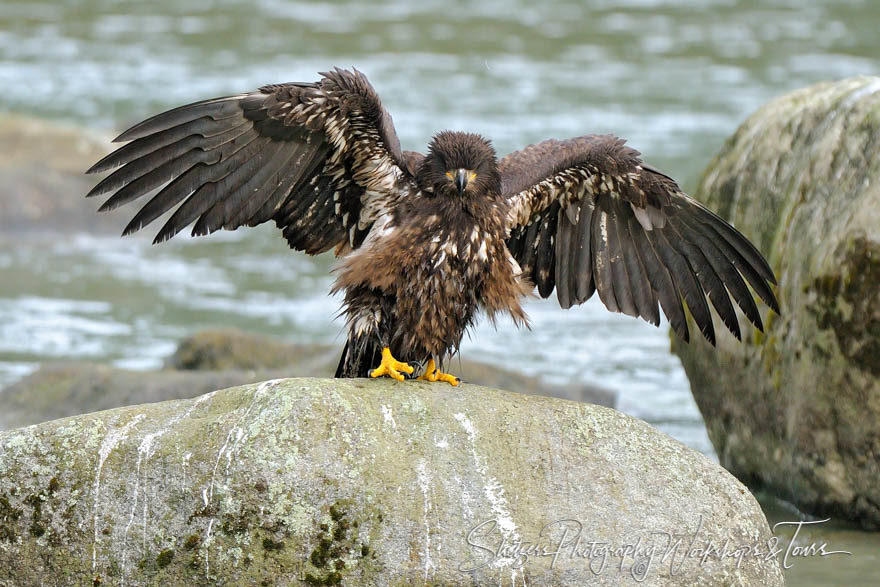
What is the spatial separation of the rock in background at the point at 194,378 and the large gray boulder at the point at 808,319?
1459 millimetres

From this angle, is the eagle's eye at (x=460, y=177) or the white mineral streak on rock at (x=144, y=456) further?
the eagle's eye at (x=460, y=177)

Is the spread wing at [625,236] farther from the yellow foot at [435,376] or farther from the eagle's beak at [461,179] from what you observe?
the yellow foot at [435,376]

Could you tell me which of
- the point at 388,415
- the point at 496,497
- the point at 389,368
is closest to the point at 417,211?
the point at 389,368

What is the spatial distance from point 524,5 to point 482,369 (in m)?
15.7

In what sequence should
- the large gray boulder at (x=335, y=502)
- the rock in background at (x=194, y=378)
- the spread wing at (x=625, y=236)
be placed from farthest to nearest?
the rock in background at (x=194, y=378) → the spread wing at (x=625, y=236) → the large gray boulder at (x=335, y=502)

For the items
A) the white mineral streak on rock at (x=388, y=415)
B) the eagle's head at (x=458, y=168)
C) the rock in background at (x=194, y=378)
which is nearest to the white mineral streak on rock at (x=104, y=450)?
the white mineral streak on rock at (x=388, y=415)

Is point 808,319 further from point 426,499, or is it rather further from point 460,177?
point 426,499

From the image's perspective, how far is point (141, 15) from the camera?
73.0ft

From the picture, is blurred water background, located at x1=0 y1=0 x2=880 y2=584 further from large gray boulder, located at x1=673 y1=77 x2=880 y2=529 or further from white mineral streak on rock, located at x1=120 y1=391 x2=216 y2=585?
white mineral streak on rock, located at x1=120 y1=391 x2=216 y2=585

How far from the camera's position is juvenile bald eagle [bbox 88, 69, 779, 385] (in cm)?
545

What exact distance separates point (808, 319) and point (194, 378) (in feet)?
12.3

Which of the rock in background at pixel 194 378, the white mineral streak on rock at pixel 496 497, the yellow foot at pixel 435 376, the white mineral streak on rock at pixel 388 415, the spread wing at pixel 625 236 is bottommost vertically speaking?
the rock in background at pixel 194 378

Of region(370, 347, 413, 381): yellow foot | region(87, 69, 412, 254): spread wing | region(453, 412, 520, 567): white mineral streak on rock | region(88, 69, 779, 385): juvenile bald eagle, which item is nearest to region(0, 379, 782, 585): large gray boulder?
region(453, 412, 520, 567): white mineral streak on rock

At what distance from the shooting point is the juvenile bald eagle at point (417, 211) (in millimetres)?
5445
